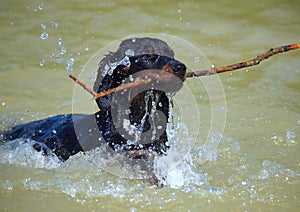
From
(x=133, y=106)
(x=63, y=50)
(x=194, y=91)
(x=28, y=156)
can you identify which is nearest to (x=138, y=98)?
(x=133, y=106)

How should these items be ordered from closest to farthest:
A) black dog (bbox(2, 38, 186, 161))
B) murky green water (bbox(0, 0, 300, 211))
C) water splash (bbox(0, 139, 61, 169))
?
black dog (bbox(2, 38, 186, 161)), murky green water (bbox(0, 0, 300, 211)), water splash (bbox(0, 139, 61, 169))

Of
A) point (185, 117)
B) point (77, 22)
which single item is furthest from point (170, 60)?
point (77, 22)

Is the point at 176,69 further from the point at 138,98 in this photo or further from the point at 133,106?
the point at 133,106

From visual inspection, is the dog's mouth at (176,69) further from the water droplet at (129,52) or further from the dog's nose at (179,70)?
the water droplet at (129,52)

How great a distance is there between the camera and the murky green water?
13.0 feet

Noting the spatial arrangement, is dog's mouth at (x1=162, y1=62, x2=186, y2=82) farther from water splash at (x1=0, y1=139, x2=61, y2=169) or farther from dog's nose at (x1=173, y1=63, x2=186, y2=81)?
water splash at (x1=0, y1=139, x2=61, y2=169)

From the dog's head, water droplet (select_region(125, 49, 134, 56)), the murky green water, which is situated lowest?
the murky green water

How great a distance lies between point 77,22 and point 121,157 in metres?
5.04

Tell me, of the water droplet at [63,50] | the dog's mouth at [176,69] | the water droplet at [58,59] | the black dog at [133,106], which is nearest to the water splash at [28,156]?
the black dog at [133,106]

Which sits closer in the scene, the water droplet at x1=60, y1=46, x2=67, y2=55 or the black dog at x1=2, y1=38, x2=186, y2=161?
the black dog at x1=2, y1=38, x2=186, y2=161

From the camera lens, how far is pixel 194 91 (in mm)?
7125

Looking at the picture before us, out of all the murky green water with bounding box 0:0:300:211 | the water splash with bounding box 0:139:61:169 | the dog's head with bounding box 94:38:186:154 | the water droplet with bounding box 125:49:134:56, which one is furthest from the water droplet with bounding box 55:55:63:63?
the water droplet with bounding box 125:49:134:56

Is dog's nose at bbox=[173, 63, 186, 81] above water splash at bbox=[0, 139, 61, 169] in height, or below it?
above

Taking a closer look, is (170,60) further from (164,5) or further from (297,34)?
(164,5)
